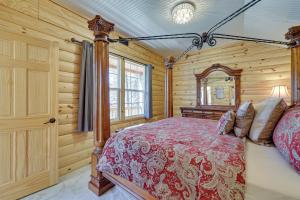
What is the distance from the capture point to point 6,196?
1748 millimetres

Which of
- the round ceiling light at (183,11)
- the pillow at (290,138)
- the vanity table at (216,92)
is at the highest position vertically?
the round ceiling light at (183,11)

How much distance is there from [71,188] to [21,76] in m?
1.51

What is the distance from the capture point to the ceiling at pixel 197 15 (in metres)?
2.28

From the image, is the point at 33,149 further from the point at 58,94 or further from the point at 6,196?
the point at 58,94

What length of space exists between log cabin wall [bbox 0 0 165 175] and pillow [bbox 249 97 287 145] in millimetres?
2455

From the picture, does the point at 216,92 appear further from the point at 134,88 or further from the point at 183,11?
the point at 183,11

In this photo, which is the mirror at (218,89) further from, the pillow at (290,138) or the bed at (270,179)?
the bed at (270,179)

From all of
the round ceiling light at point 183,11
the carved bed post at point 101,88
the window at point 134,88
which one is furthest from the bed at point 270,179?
the window at point 134,88

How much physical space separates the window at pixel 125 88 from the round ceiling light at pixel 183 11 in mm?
1527

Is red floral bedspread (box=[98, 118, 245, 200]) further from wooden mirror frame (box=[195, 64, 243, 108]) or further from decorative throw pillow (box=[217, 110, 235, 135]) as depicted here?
wooden mirror frame (box=[195, 64, 243, 108])

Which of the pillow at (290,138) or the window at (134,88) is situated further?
the window at (134,88)

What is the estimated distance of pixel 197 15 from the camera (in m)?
2.68

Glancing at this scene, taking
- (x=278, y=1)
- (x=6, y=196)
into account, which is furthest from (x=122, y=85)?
(x=278, y=1)

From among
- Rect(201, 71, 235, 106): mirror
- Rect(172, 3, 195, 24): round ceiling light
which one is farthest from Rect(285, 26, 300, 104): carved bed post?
Rect(201, 71, 235, 106): mirror
